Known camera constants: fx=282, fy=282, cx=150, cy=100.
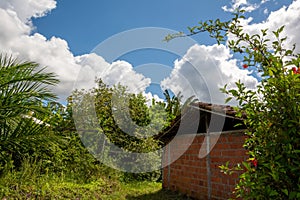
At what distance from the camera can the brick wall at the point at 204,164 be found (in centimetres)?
686

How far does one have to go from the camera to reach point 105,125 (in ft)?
39.4

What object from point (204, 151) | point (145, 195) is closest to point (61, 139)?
point (204, 151)

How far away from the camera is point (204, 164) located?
777cm

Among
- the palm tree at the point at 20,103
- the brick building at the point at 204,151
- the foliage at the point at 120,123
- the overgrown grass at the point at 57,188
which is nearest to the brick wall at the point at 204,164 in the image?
the brick building at the point at 204,151

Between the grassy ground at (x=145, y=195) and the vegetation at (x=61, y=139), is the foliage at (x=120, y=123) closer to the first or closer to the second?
the vegetation at (x=61, y=139)

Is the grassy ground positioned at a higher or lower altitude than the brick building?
lower

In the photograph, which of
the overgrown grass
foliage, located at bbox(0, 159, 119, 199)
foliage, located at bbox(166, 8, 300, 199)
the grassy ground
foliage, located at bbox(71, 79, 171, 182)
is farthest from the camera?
foliage, located at bbox(71, 79, 171, 182)

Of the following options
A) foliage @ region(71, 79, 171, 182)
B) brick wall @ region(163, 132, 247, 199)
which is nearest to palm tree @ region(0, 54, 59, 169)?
brick wall @ region(163, 132, 247, 199)

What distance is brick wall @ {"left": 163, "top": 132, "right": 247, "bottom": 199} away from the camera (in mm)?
6863

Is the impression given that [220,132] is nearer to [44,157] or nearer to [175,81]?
[175,81]

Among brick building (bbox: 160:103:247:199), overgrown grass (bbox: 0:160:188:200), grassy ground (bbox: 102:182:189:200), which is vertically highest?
brick building (bbox: 160:103:247:199)

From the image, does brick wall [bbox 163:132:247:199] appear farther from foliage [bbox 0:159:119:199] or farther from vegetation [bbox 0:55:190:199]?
foliage [bbox 0:159:119:199]

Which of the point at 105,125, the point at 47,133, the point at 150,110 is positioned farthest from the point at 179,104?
the point at 47,133

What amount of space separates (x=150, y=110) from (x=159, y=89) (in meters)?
1.96
